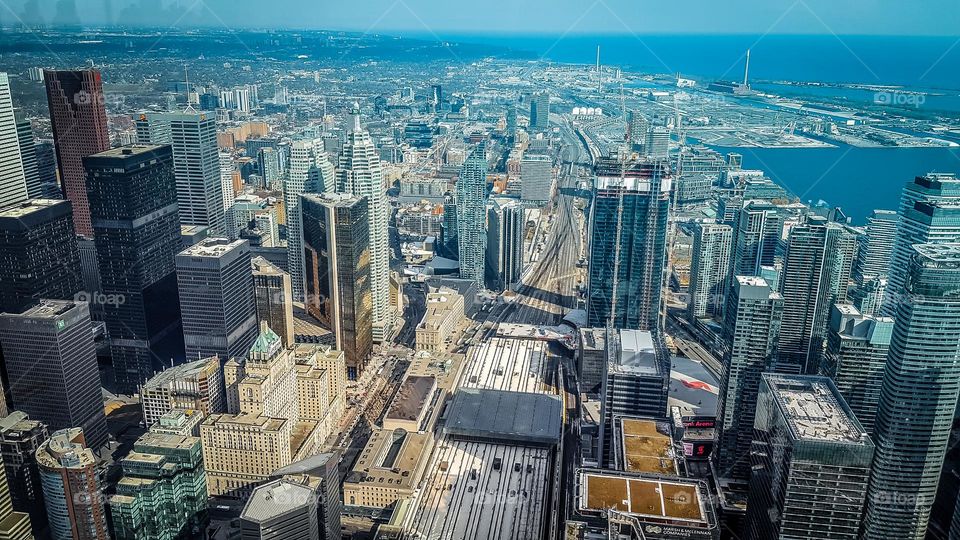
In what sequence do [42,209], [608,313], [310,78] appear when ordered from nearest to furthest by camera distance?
[42,209] → [608,313] → [310,78]

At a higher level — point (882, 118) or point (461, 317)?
point (882, 118)

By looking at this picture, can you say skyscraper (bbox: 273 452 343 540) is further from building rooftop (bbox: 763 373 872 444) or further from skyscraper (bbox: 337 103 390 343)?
skyscraper (bbox: 337 103 390 343)

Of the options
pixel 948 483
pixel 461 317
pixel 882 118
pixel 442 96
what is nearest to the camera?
pixel 948 483

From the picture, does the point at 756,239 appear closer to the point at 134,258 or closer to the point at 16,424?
the point at 134,258

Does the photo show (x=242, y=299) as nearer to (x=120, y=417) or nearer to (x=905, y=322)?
(x=120, y=417)

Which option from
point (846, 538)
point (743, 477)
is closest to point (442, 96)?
point (743, 477)

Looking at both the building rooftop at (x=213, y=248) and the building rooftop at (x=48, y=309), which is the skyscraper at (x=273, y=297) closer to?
the building rooftop at (x=213, y=248)

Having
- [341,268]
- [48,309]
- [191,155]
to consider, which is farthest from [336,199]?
[48,309]

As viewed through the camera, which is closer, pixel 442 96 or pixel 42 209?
pixel 42 209
